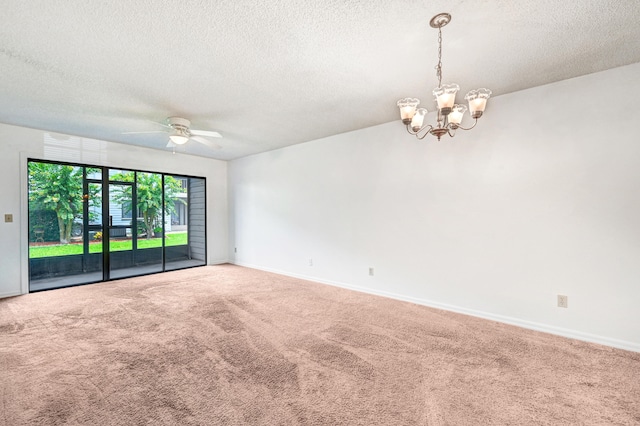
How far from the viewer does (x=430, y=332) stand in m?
2.87

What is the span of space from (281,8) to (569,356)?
3639 mm

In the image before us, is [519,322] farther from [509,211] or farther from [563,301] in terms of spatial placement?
[509,211]

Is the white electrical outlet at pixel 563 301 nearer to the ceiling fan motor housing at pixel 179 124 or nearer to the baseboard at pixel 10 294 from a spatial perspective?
the ceiling fan motor housing at pixel 179 124

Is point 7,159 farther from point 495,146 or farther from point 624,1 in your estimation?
point 624,1

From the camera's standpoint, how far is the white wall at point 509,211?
2.56m

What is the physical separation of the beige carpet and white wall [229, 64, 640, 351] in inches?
15.2

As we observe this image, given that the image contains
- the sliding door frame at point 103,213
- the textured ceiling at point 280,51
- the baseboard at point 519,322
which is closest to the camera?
the textured ceiling at point 280,51

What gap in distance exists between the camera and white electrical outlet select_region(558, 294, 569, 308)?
277 cm

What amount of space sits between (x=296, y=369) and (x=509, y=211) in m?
2.83

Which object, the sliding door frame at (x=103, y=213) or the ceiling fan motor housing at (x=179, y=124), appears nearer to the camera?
the ceiling fan motor housing at (x=179, y=124)

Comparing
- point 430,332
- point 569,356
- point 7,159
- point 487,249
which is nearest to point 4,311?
point 7,159

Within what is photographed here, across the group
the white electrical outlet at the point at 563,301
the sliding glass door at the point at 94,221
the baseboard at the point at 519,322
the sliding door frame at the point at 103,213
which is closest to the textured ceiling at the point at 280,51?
the sliding door frame at the point at 103,213

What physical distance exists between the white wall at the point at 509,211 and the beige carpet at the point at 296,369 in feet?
1.27

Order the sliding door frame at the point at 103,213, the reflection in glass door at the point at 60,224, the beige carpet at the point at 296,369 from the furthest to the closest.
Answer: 1. the reflection in glass door at the point at 60,224
2. the sliding door frame at the point at 103,213
3. the beige carpet at the point at 296,369
